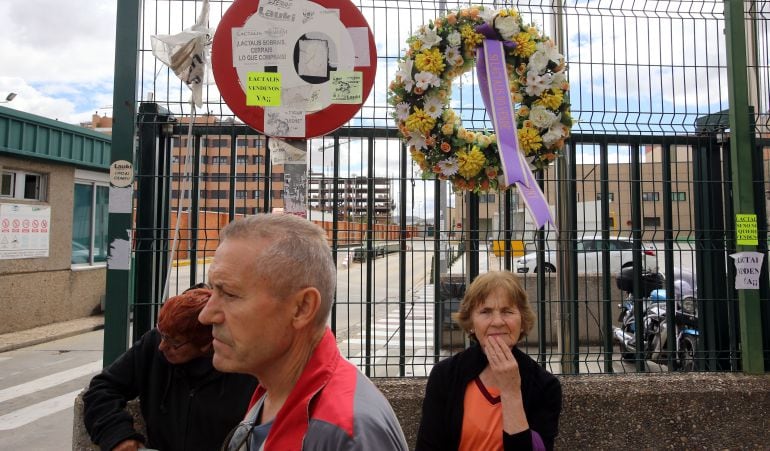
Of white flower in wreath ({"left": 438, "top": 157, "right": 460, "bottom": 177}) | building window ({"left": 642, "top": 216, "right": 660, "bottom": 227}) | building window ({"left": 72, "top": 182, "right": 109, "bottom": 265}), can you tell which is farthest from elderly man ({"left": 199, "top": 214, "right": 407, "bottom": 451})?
building window ({"left": 72, "top": 182, "right": 109, "bottom": 265})

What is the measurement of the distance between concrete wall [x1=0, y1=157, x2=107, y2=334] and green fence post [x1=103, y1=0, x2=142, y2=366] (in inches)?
325

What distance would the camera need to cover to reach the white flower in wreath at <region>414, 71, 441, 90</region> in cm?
336

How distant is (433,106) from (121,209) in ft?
6.85

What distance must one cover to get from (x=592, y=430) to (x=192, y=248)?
2892 mm

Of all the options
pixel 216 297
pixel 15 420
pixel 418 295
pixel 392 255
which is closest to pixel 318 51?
pixel 392 255

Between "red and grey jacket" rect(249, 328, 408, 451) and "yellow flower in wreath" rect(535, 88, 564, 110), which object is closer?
"red and grey jacket" rect(249, 328, 408, 451)

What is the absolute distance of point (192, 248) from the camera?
11.4ft

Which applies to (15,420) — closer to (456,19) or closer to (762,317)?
(456,19)

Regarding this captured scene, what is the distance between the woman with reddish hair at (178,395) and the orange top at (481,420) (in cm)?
92

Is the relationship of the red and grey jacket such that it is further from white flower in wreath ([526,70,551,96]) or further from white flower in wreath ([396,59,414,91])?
white flower in wreath ([526,70,551,96])

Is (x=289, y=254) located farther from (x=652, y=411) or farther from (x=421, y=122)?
(x=652, y=411)

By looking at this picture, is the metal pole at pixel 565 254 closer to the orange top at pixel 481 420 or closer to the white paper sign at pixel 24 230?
the orange top at pixel 481 420

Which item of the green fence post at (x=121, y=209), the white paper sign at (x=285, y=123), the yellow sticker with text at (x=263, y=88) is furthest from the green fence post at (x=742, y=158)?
the green fence post at (x=121, y=209)

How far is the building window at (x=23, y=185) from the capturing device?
9.92 meters
